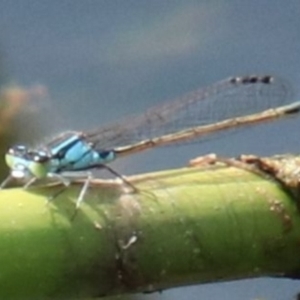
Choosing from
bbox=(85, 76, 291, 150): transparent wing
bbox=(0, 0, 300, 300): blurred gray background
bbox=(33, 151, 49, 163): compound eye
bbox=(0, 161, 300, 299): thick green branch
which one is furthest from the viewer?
bbox=(0, 0, 300, 300): blurred gray background

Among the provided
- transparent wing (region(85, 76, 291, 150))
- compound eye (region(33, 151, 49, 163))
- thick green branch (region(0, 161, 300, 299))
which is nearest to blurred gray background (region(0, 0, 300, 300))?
transparent wing (region(85, 76, 291, 150))

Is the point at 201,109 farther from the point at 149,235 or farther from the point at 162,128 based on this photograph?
the point at 149,235

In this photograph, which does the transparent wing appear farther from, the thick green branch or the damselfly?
the thick green branch

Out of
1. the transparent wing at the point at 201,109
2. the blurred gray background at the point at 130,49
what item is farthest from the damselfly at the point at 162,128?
the blurred gray background at the point at 130,49

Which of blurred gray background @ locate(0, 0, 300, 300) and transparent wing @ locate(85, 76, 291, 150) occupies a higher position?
transparent wing @ locate(85, 76, 291, 150)

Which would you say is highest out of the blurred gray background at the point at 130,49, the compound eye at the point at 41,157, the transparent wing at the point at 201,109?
the compound eye at the point at 41,157

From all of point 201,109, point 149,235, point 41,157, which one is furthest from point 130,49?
point 149,235

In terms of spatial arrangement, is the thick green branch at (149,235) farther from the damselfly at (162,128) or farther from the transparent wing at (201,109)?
the transparent wing at (201,109)

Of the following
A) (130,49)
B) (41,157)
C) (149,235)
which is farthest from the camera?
(130,49)
